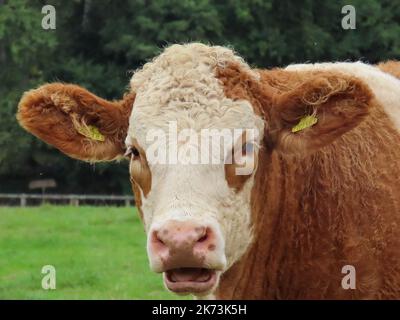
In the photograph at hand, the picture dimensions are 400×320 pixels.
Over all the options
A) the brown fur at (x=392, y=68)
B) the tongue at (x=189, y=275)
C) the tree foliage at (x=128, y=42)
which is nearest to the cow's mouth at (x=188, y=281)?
the tongue at (x=189, y=275)

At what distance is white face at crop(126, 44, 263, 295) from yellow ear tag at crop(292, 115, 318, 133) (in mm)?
210

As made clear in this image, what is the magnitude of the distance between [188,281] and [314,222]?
99 centimetres

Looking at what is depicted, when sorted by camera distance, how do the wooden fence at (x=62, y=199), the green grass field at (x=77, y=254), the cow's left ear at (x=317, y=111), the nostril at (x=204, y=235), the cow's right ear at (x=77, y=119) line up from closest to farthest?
the nostril at (x=204, y=235) < the cow's left ear at (x=317, y=111) < the cow's right ear at (x=77, y=119) < the green grass field at (x=77, y=254) < the wooden fence at (x=62, y=199)

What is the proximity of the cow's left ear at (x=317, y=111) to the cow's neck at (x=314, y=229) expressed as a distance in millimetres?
159

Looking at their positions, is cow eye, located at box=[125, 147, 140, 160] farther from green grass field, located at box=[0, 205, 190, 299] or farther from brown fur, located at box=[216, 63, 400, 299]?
green grass field, located at box=[0, 205, 190, 299]

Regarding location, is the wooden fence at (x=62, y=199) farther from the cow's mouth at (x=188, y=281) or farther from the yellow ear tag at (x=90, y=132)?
the cow's mouth at (x=188, y=281)

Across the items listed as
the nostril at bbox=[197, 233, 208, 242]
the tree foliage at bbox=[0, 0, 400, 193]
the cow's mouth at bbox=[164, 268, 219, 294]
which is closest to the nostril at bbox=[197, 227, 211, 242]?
the nostril at bbox=[197, 233, 208, 242]

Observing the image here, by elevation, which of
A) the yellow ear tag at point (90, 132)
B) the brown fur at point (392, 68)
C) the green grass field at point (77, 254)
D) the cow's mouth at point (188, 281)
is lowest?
the green grass field at point (77, 254)

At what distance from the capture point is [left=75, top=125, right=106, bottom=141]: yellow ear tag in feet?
16.2

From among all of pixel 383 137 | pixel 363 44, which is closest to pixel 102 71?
pixel 363 44

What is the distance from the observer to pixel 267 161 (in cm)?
479

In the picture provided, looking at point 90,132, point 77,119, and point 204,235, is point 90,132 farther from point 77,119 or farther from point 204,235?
point 204,235

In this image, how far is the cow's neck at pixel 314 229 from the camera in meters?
4.70
